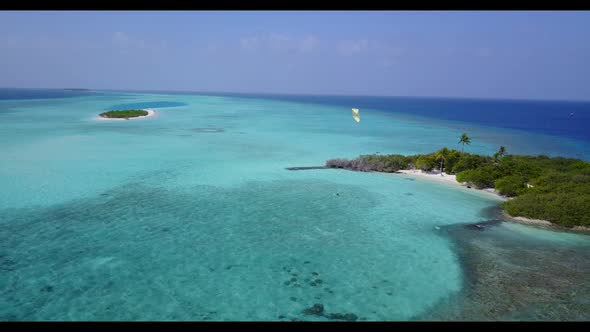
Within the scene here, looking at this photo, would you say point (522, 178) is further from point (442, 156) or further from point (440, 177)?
point (442, 156)

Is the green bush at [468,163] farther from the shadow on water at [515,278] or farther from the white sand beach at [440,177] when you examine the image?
the shadow on water at [515,278]

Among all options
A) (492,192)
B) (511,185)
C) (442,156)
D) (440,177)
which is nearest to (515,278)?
(511,185)

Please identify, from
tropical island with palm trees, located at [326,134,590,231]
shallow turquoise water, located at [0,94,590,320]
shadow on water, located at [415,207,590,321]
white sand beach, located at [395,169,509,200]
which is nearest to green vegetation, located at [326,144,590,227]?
tropical island with palm trees, located at [326,134,590,231]

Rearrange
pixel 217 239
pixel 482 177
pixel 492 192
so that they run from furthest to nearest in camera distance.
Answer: pixel 482 177 → pixel 492 192 → pixel 217 239

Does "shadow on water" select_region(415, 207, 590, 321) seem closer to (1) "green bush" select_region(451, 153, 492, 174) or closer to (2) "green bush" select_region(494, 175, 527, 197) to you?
(2) "green bush" select_region(494, 175, 527, 197)
